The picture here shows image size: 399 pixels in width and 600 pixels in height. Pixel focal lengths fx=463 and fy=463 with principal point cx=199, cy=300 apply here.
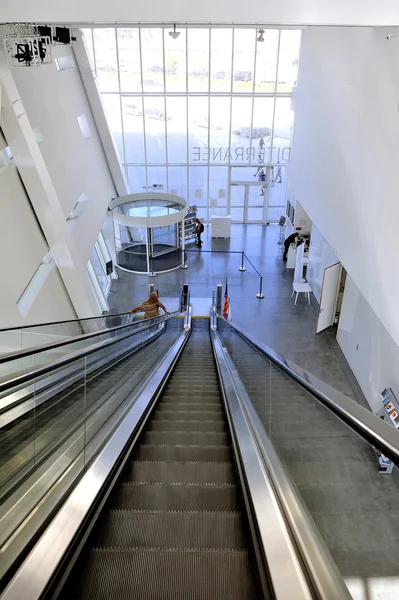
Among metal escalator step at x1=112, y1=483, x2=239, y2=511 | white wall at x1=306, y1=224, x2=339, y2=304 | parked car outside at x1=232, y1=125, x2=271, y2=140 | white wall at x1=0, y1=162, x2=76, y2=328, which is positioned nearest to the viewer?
metal escalator step at x1=112, y1=483, x2=239, y2=511

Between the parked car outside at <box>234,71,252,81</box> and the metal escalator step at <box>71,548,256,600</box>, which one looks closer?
the metal escalator step at <box>71,548,256,600</box>

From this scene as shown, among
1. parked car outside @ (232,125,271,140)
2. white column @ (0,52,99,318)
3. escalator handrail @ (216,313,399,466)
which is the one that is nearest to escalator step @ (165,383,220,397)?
escalator handrail @ (216,313,399,466)

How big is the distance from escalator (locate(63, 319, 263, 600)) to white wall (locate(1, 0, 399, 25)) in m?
6.73

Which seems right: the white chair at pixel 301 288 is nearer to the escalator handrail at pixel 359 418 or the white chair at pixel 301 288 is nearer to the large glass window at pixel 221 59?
the large glass window at pixel 221 59

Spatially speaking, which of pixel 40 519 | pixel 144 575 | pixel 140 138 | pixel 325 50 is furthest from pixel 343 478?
pixel 140 138

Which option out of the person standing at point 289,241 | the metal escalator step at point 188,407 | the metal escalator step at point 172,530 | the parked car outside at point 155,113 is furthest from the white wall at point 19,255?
the parked car outside at point 155,113

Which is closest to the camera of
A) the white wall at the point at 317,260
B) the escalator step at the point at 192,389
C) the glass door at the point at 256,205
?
the escalator step at the point at 192,389

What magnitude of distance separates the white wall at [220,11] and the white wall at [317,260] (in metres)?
7.15

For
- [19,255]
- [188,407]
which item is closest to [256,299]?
[19,255]

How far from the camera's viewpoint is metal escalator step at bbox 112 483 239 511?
290 centimetres

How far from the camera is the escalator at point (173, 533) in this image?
206 cm

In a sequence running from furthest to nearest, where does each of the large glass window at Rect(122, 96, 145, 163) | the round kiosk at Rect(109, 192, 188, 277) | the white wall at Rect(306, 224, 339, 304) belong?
the large glass window at Rect(122, 96, 145, 163), the round kiosk at Rect(109, 192, 188, 277), the white wall at Rect(306, 224, 339, 304)

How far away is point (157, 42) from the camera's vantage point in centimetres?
2019

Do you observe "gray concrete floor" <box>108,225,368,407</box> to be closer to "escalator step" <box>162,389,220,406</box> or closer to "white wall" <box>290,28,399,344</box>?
"white wall" <box>290,28,399,344</box>
